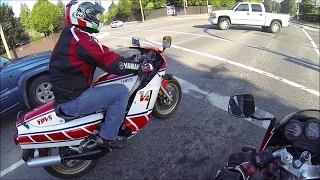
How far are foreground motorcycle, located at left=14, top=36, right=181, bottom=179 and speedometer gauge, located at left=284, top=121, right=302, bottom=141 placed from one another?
2.11 metres

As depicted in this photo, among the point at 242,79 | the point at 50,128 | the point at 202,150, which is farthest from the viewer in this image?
the point at 242,79

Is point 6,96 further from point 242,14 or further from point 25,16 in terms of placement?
point 25,16

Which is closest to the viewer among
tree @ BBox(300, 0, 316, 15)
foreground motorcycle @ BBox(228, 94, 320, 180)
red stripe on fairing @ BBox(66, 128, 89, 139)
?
foreground motorcycle @ BBox(228, 94, 320, 180)

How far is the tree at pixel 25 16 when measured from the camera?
3338cm

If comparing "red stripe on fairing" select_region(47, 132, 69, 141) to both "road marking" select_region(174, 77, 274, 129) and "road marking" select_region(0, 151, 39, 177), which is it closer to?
"road marking" select_region(0, 151, 39, 177)

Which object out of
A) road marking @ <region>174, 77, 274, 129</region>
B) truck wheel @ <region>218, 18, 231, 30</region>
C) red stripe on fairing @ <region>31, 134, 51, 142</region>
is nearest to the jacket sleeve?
red stripe on fairing @ <region>31, 134, 51, 142</region>

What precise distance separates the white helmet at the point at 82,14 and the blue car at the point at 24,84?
2798 mm

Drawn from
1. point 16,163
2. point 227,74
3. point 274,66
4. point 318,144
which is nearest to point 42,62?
point 16,163

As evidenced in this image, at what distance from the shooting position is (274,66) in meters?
8.43

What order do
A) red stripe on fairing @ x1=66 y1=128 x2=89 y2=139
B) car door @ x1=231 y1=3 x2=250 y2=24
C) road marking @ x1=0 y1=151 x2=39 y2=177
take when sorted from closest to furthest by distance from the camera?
red stripe on fairing @ x1=66 y1=128 x2=89 y2=139 < road marking @ x1=0 y1=151 x2=39 y2=177 < car door @ x1=231 y1=3 x2=250 y2=24

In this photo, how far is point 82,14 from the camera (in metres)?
3.03

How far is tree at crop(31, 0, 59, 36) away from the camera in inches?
1217

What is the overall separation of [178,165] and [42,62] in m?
3.76

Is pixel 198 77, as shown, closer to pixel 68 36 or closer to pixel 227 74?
pixel 227 74
